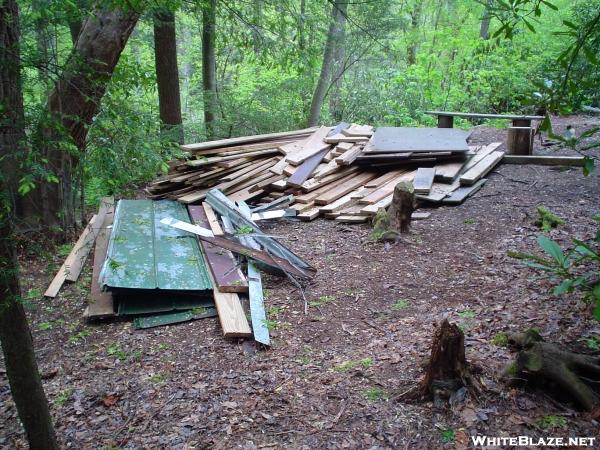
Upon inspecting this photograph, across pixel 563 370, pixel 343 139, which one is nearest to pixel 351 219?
pixel 343 139

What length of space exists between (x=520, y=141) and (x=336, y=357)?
666cm

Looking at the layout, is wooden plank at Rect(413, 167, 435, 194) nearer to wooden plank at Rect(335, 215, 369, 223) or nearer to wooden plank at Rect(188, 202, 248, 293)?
wooden plank at Rect(335, 215, 369, 223)

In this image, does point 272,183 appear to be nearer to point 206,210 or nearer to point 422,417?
point 206,210

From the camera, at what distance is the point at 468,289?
16.0 feet

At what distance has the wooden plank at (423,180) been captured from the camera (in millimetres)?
7250

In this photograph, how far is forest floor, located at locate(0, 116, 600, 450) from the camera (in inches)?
125

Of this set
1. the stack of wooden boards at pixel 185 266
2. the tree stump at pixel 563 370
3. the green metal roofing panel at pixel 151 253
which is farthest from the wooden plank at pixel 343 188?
the tree stump at pixel 563 370

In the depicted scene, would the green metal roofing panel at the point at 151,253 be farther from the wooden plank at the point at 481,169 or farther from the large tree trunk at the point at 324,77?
the large tree trunk at the point at 324,77

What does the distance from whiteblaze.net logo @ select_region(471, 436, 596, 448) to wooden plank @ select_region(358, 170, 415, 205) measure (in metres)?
4.66

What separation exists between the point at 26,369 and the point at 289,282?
3.26 m

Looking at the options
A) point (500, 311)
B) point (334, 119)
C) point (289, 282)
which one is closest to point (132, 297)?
point (289, 282)

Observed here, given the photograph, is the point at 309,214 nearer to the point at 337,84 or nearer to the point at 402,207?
the point at 402,207

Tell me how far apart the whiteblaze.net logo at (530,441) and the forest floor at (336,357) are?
53 mm

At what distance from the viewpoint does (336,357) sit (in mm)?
4203
